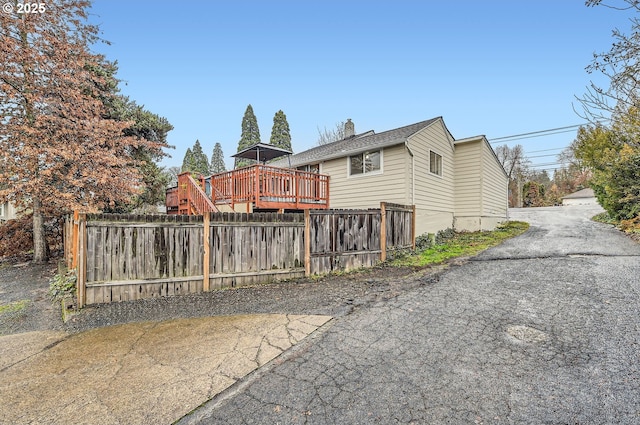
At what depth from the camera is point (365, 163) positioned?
1189 cm

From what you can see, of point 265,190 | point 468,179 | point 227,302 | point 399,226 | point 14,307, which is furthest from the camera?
point 468,179

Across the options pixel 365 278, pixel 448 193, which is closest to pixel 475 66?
pixel 448 193

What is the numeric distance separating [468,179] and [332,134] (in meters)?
23.5

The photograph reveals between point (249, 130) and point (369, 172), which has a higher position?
point (249, 130)

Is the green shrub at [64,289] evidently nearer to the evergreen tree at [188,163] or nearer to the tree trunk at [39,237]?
the tree trunk at [39,237]

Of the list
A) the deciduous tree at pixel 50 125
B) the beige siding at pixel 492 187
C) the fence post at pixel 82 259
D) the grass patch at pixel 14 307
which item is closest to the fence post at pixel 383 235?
the fence post at pixel 82 259

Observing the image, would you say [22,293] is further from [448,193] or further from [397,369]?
[448,193]

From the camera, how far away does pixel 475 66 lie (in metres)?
14.7

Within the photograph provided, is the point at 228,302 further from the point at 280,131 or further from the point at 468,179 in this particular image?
the point at 280,131

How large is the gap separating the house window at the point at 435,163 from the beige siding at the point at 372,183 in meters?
2.26

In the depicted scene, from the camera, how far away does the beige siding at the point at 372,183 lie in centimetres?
1064

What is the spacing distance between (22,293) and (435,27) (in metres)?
16.5

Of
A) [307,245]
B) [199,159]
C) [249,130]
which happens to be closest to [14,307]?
[307,245]

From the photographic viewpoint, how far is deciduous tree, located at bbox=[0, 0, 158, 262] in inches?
328
